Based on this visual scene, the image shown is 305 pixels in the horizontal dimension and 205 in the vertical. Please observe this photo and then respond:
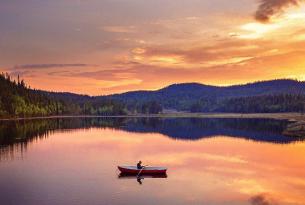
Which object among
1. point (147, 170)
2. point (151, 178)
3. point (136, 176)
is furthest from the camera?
point (147, 170)

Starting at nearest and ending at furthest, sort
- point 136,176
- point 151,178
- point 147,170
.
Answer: point 151,178, point 136,176, point 147,170

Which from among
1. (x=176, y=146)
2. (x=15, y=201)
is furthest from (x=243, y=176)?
(x=176, y=146)

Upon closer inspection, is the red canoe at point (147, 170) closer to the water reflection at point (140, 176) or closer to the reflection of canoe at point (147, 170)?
the reflection of canoe at point (147, 170)

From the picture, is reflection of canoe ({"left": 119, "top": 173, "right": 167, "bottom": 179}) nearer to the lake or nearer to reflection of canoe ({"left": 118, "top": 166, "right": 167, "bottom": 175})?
reflection of canoe ({"left": 118, "top": 166, "right": 167, "bottom": 175})

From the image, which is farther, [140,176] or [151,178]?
[140,176]

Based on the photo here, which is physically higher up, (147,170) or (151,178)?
(147,170)

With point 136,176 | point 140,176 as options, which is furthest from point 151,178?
point 136,176

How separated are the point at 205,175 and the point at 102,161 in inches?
845

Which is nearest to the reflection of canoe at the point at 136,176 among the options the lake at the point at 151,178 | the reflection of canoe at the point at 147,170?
the reflection of canoe at the point at 147,170

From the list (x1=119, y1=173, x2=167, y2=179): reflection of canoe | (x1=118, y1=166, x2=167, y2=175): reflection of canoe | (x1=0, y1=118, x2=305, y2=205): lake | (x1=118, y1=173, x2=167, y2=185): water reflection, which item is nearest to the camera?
(x1=0, y1=118, x2=305, y2=205): lake

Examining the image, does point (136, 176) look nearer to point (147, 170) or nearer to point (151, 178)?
point (147, 170)

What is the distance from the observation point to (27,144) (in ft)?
325

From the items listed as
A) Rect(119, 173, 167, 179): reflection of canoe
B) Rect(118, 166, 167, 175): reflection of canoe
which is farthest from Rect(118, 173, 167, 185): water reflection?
Rect(118, 166, 167, 175): reflection of canoe

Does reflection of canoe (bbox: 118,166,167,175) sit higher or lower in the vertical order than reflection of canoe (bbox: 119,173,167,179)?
higher
